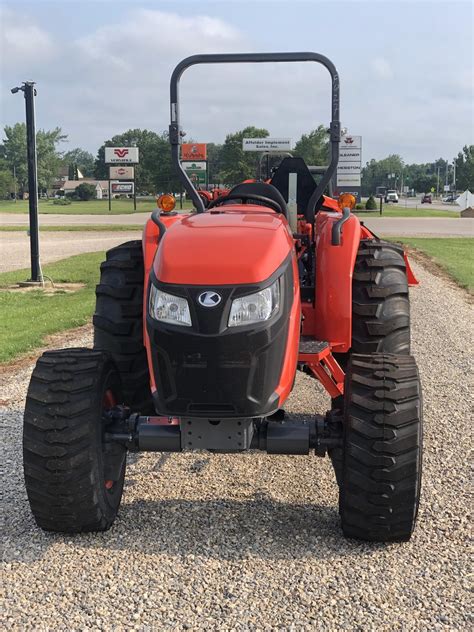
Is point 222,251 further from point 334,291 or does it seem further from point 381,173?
point 381,173

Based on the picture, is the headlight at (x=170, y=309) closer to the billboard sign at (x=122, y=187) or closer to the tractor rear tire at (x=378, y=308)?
the tractor rear tire at (x=378, y=308)

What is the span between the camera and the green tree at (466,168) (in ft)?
303

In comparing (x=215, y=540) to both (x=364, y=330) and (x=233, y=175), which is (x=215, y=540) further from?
(x=233, y=175)

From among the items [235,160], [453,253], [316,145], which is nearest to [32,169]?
[316,145]

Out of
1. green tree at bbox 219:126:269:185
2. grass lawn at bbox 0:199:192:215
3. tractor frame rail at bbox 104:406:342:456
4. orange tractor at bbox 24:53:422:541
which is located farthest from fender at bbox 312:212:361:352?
green tree at bbox 219:126:269:185

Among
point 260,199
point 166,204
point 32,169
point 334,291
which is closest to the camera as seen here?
point 334,291

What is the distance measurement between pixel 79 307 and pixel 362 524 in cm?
789

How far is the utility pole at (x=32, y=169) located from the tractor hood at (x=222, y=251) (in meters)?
10.2

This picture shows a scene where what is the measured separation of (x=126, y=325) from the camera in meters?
4.53

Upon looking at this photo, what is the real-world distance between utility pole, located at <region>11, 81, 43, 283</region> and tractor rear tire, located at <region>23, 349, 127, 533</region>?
10156mm

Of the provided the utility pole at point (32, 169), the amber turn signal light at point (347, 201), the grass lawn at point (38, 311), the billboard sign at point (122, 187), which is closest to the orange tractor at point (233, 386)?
the amber turn signal light at point (347, 201)

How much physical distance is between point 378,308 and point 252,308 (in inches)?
56.7

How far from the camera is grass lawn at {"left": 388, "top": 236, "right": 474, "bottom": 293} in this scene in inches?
585

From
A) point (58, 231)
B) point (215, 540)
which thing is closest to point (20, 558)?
point (215, 540)
